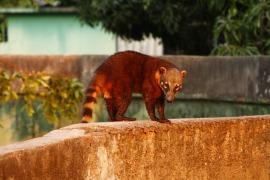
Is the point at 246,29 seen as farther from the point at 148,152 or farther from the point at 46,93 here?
the point at 148,152

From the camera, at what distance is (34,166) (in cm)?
431

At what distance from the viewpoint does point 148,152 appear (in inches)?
214

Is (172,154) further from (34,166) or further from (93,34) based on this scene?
(93,34)

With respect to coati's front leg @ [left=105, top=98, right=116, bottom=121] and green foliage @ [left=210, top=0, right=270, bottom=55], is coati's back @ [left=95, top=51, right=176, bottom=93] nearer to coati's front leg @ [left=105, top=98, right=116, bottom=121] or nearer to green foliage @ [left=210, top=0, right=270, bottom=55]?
coati's front leg @ [left=105, top=98, right=116, bottom=121]

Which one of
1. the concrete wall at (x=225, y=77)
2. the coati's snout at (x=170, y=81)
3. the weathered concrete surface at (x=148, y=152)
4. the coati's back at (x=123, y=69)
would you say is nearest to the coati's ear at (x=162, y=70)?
the coati's snout at (x=170, y=81)

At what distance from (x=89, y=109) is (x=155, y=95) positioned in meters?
0.56

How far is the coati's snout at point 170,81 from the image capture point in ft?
20.8

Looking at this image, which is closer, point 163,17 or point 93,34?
point 163,17

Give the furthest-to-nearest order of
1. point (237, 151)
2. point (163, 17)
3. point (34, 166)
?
point (163, 17), point (237, 151), point (34, 166)

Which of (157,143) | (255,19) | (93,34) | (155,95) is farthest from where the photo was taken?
(93,34)

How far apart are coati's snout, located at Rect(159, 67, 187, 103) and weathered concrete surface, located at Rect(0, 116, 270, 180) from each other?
1.73ft

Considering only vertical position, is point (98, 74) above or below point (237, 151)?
above

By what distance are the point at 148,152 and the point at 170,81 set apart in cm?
104

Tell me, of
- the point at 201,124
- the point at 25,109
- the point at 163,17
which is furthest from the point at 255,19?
the point at 201,124
